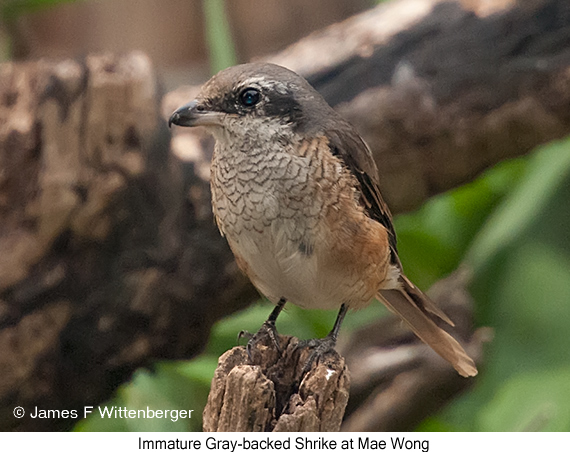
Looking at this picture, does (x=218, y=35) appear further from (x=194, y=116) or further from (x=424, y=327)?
(x=424, y=327)

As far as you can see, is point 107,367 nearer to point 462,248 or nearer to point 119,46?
point 119,46

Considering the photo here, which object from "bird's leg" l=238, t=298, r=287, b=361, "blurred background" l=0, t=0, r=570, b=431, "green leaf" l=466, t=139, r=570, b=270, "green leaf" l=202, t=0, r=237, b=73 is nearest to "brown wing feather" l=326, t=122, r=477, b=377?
"blurred background" l=0, t=0, r=570, b=431

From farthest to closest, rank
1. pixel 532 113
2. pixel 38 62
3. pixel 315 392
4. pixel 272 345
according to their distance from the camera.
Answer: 1. pixel 532 113
2. pixel 38 62
3. pixel 272 345
4. pixel 315 392

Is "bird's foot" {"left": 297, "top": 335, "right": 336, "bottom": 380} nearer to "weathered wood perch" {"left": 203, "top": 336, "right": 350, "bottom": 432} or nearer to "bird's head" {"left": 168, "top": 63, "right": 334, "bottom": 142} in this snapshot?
"weathered wood perch" {"left": 203, "top": 336, "right": 350, "bottom": 432}

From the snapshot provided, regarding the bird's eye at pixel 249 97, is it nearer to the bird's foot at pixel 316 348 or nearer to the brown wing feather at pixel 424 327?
the bird's foot at pixel 316 348

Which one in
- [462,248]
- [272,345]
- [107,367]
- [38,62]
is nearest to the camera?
[272,345]

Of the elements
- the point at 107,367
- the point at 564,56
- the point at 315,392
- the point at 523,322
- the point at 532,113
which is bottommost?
the point at 523,322

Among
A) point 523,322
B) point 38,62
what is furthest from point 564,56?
point 38,62
